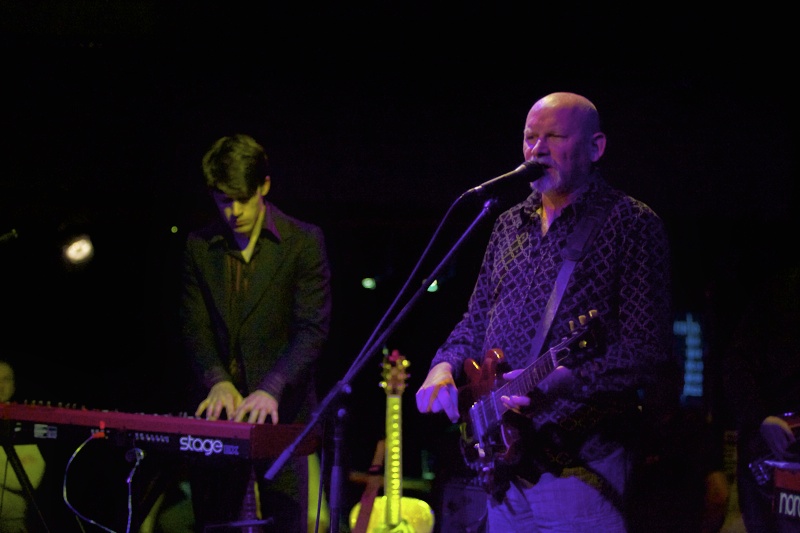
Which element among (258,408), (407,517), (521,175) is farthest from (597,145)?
(407,517)

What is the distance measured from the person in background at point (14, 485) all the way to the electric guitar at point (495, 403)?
9.54 feet

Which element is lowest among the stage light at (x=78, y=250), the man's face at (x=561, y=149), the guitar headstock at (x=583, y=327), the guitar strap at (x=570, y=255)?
the guitar headstock at (x=583, y=327)

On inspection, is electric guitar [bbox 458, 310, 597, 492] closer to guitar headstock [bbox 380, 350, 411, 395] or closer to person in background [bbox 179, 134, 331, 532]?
person in background [bbox 179, 134, 331, 532]

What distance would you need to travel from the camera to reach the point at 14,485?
460 centimetres

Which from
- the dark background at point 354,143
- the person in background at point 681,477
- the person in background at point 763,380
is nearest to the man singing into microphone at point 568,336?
the dark background at point 354,143

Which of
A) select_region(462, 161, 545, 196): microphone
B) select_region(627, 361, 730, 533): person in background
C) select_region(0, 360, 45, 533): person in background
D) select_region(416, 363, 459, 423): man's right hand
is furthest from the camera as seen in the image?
select_region(627, 361, 730, 533): person in background

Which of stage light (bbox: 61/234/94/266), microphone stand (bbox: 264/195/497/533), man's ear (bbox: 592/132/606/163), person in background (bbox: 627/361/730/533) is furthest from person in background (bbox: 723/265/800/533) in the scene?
stage light (bbox: 61/234/94/266)

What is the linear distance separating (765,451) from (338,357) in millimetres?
2137

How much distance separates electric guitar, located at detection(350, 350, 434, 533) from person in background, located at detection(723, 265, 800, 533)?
1.63 m

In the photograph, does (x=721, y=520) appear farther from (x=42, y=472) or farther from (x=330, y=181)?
(x=42, y=472)

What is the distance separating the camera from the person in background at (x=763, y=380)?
11.9 ft

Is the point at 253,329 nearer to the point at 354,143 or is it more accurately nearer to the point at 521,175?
the point at 354,143

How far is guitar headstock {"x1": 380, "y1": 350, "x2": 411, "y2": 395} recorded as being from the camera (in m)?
4.28

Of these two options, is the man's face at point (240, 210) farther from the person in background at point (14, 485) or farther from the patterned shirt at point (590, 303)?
the person in background at point (14, 485)
